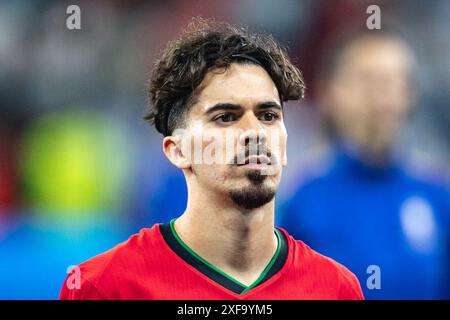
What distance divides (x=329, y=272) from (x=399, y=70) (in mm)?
1761

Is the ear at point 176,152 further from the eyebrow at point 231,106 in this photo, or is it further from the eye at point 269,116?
the eye at point 269,116

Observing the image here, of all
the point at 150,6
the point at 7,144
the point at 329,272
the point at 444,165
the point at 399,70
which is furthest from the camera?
the point at 150,6

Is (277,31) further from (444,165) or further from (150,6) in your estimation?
(444,165)

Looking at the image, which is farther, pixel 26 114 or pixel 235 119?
pixel 26 114

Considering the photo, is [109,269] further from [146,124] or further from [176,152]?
[146,124]

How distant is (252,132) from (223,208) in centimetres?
32

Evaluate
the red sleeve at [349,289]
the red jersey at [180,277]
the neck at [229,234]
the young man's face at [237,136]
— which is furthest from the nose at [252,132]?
the red sleeve at [349,289]

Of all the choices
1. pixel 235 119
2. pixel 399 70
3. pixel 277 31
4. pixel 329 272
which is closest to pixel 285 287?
pixel 329 272

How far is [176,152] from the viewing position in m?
2.54

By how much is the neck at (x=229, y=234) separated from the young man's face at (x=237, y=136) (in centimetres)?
7

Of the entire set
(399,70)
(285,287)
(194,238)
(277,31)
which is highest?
(277,31)

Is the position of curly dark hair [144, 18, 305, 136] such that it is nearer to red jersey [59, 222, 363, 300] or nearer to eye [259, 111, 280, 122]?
eye [259, 111, 280, 122]

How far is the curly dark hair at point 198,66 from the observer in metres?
2.50

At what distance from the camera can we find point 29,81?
14.7 ft
